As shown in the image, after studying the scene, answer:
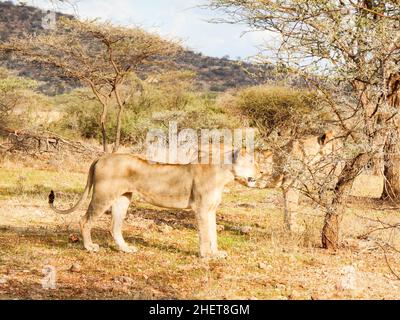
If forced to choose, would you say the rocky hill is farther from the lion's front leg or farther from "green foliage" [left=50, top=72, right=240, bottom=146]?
the lion's front leg

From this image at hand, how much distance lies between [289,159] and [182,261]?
5.53 feet

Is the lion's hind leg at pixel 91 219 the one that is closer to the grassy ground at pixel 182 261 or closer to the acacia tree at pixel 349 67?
the grassy ground at pixel 182 261

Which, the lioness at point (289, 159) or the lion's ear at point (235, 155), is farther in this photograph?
the lioness at point (289, 159)

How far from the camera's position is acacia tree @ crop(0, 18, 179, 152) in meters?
15.8

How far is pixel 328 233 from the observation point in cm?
801

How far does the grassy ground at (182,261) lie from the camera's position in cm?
589

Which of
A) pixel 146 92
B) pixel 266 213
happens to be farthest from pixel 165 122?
pixel 266 213

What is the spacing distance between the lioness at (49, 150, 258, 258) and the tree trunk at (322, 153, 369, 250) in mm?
1072

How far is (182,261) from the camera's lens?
23.2ft

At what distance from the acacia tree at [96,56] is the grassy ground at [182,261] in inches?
234

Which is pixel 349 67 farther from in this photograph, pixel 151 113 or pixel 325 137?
pixel 151 113

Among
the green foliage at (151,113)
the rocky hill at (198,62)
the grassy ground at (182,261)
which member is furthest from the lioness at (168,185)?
the rocky hill at (198,62)
